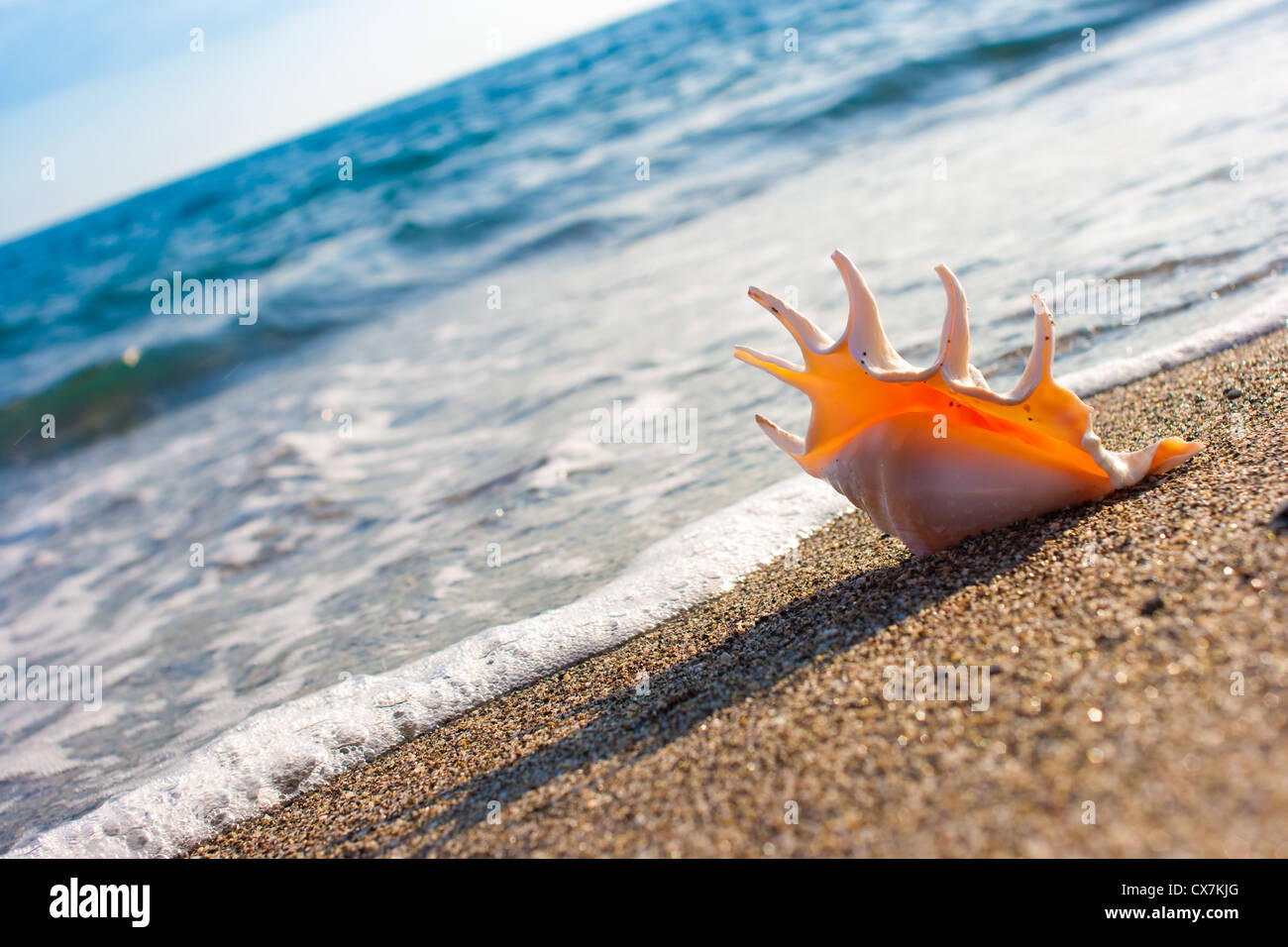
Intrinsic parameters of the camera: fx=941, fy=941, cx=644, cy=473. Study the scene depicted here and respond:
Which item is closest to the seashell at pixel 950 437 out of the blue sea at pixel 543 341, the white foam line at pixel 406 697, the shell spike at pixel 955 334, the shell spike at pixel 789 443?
the shell spike at pixel 955 334

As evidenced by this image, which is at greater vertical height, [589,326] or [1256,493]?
[589,326]

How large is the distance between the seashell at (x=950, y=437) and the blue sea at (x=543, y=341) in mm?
1401

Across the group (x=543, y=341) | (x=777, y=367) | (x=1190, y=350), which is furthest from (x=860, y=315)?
(x=543, y=341)

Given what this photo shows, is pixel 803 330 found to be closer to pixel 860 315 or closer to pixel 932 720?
pixel 860 315

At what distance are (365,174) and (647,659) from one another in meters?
21.7

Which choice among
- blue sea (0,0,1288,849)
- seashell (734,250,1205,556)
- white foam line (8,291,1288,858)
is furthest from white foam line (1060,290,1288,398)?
seashell (734,250,1205,556)

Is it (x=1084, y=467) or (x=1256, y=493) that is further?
(x=1084, y=467)

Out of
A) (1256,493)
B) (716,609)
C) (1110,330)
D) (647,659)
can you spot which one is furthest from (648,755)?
(1110,330)

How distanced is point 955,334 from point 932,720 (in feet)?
3.42

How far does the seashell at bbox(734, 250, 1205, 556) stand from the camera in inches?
96.4

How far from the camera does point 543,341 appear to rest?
8031 millimetres
